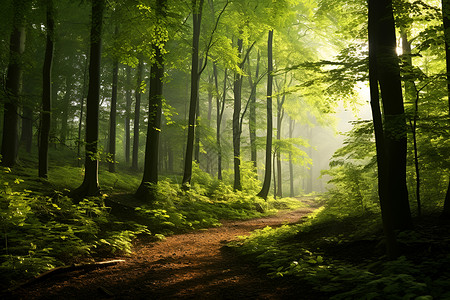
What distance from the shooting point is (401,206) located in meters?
4.68

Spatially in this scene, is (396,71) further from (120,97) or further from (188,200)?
(120,97)

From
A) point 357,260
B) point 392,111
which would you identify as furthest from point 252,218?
point 392,111

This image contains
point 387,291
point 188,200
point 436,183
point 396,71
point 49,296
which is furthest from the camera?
point 188,200

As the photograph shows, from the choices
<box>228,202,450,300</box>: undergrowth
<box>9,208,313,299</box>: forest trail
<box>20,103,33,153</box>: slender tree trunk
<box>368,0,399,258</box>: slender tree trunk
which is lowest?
<box>9,208,313,299</box>: forest trail

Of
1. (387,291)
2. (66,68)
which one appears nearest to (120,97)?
(66,68)

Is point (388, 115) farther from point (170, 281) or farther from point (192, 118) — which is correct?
point (192, 118)

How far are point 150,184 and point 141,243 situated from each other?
3.46m

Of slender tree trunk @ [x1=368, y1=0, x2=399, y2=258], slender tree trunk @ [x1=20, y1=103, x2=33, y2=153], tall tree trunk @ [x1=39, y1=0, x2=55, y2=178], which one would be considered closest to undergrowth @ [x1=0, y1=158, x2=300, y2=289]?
tall tree trunk @ [x1=39, y1=0, x2=55, y2=178]

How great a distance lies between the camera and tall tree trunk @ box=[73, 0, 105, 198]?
25.5 feet

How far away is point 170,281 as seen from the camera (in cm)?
427

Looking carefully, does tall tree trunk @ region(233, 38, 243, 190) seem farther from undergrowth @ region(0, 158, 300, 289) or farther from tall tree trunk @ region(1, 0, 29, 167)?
tall tree trunk @ region(1, 0, 29, 167)

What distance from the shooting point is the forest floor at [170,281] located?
363cm

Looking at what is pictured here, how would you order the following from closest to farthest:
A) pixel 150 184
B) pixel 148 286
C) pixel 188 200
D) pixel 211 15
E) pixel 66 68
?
pixel 148 286 → pixel 150 184 → pixel 188 200 → pixel 211 15 → pixel 66 68

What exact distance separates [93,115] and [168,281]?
619 centimetres
